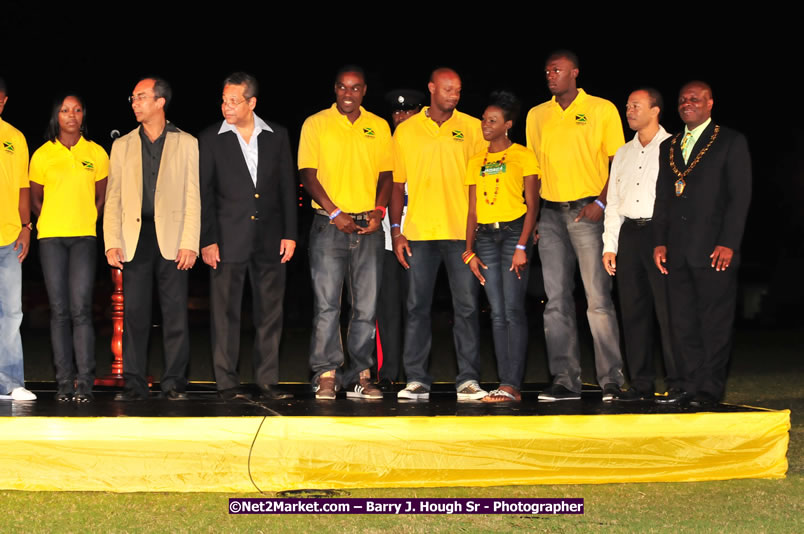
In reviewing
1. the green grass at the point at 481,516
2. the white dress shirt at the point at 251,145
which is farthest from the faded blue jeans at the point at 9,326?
the white dress shirt at the point at 251,145

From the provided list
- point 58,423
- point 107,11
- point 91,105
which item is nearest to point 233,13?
point 107,11

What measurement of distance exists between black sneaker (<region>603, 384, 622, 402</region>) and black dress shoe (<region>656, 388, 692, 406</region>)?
24 cm

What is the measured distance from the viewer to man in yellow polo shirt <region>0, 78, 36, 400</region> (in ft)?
18.3

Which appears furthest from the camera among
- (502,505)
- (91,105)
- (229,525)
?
(91,105)

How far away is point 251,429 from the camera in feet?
14.8

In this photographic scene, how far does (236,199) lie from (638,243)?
2227 mm

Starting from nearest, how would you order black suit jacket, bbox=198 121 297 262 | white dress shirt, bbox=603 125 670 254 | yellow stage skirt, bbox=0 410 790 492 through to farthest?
yellow stage skirt, bbox=0 410 790 492 < black suit jacket, bbox=198 121 297 262 < white dress shirt, bbox=603 125 670 254

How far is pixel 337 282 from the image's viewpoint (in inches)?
219

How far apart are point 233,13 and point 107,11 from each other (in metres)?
2.21

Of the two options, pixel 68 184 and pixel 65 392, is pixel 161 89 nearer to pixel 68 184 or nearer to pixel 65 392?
pixel 68 184

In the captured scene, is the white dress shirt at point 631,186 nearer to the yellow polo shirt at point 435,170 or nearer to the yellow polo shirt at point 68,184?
the yellow polo shirt at point 435,170

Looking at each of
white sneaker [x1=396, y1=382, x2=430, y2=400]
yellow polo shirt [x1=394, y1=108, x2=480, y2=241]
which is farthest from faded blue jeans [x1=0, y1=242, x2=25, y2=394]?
yellow polo shirt [x1=394, y1=108, x2=480, y2=241]

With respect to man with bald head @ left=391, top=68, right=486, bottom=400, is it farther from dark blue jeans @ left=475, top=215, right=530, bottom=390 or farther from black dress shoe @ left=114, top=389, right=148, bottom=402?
black dress shoe @ left=114, top=389, right=148, bottom=402

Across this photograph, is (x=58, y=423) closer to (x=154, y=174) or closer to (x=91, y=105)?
(x=154, y=174)
